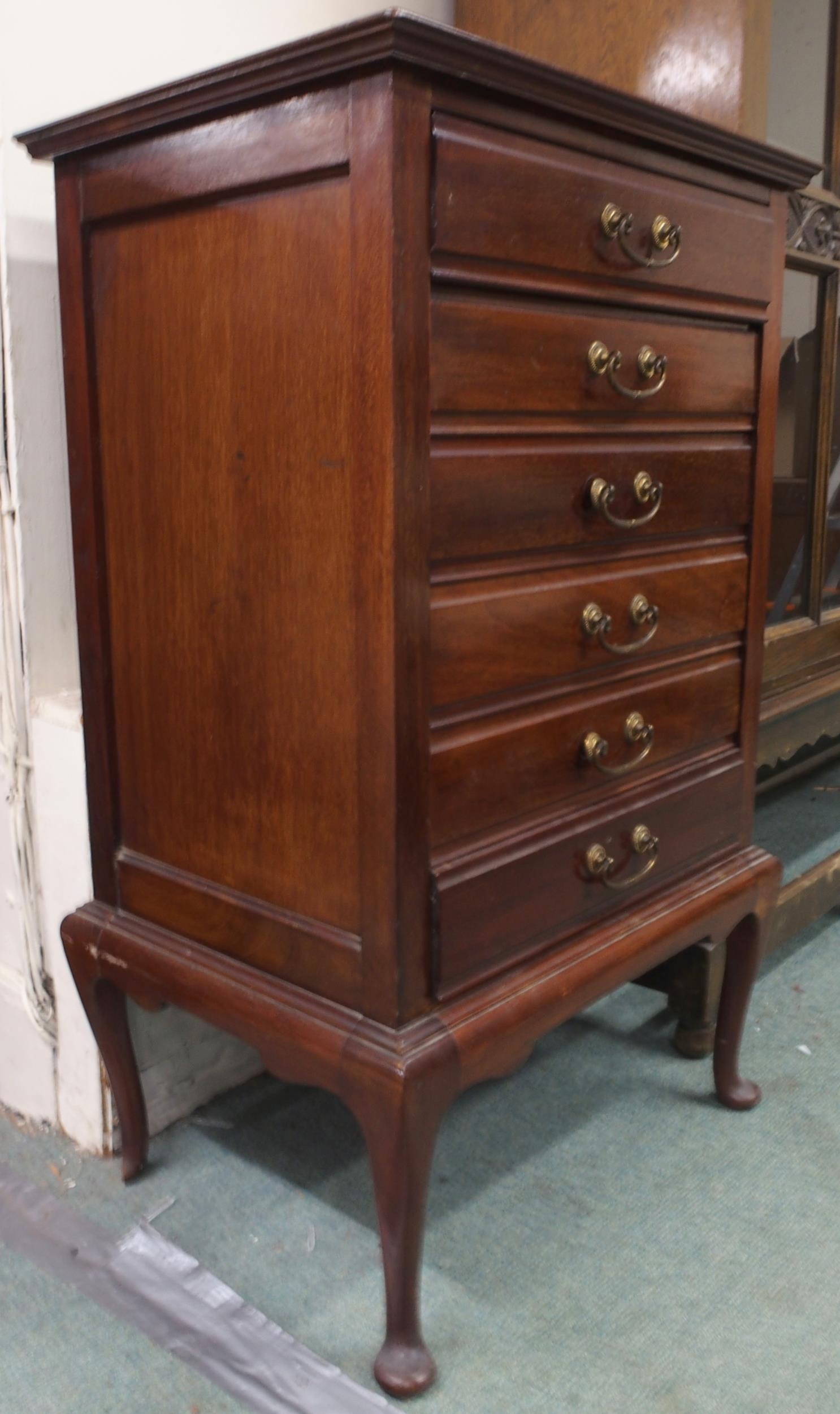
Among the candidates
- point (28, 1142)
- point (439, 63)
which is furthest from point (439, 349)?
point (28, 1142)

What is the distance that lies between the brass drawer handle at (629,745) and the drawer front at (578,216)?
0.43 metres

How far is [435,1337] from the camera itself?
1188 mm

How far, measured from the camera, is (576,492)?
1098 mm

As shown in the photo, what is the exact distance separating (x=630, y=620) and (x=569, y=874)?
0.26 meters

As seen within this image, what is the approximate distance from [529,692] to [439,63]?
1.70ft

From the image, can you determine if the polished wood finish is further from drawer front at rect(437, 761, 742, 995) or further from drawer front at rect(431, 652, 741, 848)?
drawer front at rect(437, 761, 742, 995)

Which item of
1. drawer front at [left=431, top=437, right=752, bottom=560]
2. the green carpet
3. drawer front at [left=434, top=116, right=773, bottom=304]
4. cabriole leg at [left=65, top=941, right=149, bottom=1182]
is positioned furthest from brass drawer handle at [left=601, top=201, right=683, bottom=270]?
the green carpet

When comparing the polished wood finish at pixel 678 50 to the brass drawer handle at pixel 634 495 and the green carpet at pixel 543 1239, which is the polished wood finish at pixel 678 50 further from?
the green carpet at pixel 543 1239

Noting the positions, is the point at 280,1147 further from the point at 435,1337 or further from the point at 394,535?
Answer: the point at 394,535

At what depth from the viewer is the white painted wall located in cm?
131

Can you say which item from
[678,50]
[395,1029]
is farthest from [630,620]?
[678,50]

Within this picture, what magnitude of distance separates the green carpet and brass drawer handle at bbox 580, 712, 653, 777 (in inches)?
21.7

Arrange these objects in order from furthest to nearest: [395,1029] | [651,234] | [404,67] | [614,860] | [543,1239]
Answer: [543,1239] < [614,860] < [651,234] < [395,1029] < [404,67]

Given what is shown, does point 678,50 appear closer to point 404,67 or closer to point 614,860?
point 404,67
